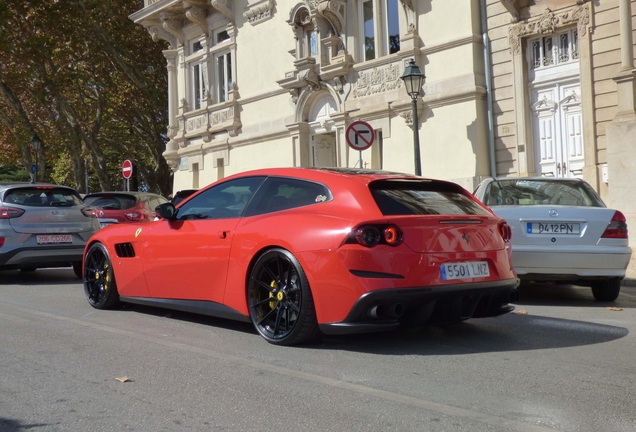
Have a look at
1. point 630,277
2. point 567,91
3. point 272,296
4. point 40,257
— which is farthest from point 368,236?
point 567,91

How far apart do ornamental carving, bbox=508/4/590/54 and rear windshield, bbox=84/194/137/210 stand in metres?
9.02

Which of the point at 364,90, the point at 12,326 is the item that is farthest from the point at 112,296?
the point at 364,90

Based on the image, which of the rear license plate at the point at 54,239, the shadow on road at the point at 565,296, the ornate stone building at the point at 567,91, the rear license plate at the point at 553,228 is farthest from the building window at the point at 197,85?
the rear license plate at the point at 553,228

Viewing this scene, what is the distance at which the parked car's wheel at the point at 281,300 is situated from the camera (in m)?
5.71

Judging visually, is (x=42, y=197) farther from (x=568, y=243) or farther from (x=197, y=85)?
(x=197, y=85)

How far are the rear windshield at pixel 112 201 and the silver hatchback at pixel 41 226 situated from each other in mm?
4183

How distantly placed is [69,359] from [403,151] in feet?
49.0

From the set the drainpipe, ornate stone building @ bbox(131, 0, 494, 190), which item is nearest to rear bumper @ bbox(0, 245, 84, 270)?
ornate stone building @ bbox(131, 0, 494, 190)

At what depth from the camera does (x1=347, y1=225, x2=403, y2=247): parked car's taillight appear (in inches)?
215

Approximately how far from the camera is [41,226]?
11531mm

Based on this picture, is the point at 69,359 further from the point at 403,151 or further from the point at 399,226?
the point at 403,151

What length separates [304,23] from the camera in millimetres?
22531

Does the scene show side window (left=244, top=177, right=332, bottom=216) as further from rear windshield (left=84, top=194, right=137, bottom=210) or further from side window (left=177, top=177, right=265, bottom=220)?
rear windshield (left=84, top=194, right=137, bottom=210)

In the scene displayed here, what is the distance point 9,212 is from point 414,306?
7824mm
